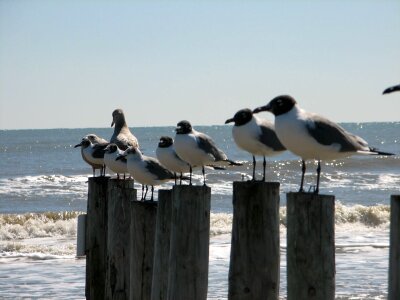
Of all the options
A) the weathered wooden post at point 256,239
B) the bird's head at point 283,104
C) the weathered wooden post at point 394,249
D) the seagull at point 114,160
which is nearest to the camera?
the weathered wooden post at point 394,249

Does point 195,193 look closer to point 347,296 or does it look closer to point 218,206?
point 347,296

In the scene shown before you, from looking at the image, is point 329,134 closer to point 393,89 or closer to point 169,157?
point 393,89

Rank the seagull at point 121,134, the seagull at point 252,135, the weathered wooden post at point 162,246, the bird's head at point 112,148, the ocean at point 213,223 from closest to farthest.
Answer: the weathered wooden post at point 162,246 → the seagull at point 252,135 → the bird's head at point 112,148 → the seagull at point 121,134 → the ocean at point 213,223

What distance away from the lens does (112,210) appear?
334 inches

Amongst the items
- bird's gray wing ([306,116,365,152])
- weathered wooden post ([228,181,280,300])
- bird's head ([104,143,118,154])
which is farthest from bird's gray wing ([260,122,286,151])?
bird's head ([104,143,118,154])

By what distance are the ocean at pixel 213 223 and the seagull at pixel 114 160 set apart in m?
1.96

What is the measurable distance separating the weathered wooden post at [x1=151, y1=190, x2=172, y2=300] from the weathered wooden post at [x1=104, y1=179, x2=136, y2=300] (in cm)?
134

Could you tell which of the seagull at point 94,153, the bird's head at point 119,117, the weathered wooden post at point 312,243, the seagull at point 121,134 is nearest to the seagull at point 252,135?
the weathered wooden post at point 312,243

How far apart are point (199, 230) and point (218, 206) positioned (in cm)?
1995

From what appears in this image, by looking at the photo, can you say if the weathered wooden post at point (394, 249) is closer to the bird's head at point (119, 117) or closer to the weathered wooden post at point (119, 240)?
the weathered wooden post at point (119, 240)

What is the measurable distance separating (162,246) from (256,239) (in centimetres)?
146

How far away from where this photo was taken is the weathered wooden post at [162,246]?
272 inches

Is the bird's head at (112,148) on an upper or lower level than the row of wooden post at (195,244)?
upper

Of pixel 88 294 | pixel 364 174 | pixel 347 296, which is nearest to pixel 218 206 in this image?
pixel 364 174
